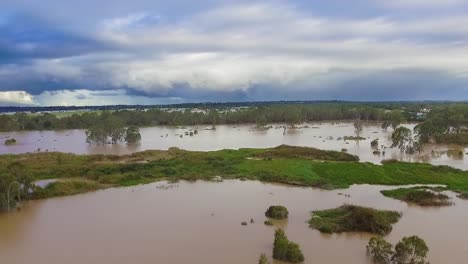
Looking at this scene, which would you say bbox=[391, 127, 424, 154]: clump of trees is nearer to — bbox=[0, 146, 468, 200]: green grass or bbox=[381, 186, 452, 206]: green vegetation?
bbox=[0, 146, 468, 200]: green grass

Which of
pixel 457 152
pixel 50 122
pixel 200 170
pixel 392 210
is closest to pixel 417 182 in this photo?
pixel 392 210

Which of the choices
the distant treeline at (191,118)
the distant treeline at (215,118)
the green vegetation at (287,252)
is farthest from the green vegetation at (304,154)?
the distant treeline at (191,118)

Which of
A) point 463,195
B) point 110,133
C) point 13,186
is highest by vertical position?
point 110,133

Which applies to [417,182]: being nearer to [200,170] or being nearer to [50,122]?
[200,170]

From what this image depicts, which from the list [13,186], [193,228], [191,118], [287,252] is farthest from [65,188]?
[191,118]

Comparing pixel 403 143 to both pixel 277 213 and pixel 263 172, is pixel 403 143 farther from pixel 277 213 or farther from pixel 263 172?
pixel 277 213

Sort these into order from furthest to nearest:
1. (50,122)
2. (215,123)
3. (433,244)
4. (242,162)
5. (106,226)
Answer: (215,123) < (50,122) < (242,162) < (106,226) < (433,244)

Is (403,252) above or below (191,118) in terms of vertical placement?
below

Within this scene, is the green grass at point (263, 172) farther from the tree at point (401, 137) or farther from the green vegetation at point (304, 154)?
the tree at point (401, 137)
